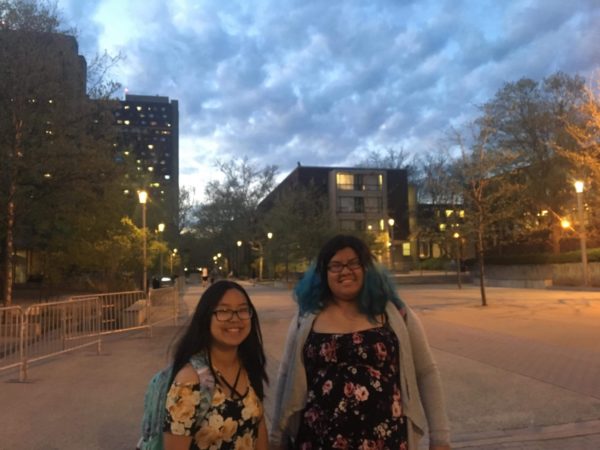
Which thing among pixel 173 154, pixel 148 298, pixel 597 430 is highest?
pixel 173 154

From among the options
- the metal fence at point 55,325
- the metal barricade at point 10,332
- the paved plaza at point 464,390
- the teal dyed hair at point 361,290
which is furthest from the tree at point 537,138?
the teal dyed hair at point 361,290

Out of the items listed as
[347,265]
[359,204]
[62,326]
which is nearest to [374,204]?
[359,204]

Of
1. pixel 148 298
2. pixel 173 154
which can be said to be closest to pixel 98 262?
pixel 148 298

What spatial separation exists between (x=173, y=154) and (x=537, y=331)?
138m

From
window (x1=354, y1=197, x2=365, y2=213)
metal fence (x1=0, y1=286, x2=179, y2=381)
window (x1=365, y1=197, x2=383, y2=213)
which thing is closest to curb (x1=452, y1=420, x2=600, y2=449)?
metal fence (x1=0, y1=286, x2=179, y2=381)

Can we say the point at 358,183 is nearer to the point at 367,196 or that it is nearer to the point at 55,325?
the point at 367,196

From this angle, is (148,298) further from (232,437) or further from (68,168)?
(232,437)

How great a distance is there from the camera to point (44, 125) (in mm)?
15867

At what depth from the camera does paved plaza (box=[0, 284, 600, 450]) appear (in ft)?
17.7

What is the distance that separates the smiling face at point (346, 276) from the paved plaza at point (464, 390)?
127 inches

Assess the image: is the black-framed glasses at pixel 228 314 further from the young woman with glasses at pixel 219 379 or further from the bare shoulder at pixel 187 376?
the bare shoulder at pixel 187 376

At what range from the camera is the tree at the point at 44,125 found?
15211 mm

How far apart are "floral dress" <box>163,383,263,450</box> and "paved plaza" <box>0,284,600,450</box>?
3485 mm

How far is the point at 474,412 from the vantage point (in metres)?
6.12
